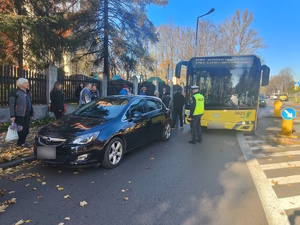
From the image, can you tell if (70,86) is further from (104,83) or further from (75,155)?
(75,155)

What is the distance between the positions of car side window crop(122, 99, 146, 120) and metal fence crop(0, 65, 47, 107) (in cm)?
540

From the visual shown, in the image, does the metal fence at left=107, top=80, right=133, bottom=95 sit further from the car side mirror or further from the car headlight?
the car headlight

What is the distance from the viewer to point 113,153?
15.7ft

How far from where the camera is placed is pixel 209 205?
329 centimetres

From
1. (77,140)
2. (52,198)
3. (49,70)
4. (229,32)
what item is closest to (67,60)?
(49,70)

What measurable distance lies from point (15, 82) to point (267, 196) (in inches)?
372

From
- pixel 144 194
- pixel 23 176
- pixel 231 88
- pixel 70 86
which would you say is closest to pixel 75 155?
pixel 23 176

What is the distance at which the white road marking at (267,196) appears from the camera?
9.86 feet

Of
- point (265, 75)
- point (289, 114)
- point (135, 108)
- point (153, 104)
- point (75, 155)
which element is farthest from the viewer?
point (289, 114)

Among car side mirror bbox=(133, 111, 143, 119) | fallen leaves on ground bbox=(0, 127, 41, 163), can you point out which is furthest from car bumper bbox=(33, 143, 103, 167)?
car side mirror bbox=(133, 111, 143, 119)

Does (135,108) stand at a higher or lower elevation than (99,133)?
higher

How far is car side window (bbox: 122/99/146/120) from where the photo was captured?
536 cm

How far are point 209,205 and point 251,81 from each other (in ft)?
19.5

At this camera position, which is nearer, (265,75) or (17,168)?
(17,168)
